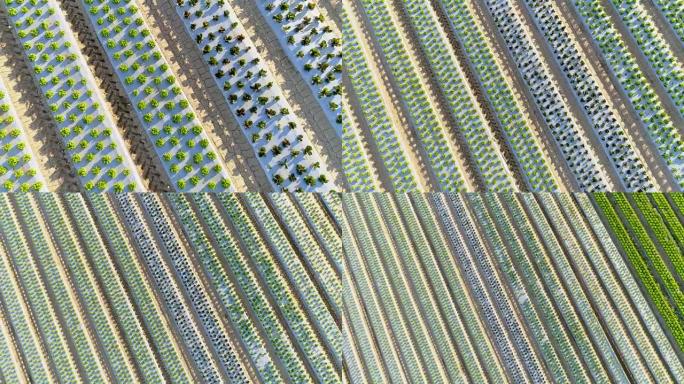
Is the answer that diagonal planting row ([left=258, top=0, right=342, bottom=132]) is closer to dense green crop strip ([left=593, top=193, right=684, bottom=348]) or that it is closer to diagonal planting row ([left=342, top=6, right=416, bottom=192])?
diagonal planting row ([left=342, top=6, right=416, bottom=192])

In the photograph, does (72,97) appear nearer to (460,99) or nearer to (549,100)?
(460,99)

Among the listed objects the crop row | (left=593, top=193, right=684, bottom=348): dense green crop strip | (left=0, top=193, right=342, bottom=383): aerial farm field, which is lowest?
(left=0, top=193, right=342, bottom=383): aerial farm field

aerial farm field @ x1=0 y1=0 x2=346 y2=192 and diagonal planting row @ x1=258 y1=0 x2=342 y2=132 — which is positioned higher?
diagonal planting row @ x1=258 y1=0 x2=342 y2=132

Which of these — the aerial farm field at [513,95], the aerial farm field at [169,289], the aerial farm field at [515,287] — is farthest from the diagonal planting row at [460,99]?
the aerial farm field at [169,289]

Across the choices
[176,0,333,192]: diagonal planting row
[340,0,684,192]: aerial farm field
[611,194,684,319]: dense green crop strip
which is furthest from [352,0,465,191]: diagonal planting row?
[611,194,684,319]: dense green crop strip

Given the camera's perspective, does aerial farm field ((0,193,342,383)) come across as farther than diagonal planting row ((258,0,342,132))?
No

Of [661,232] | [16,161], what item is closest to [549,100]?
[661,232]

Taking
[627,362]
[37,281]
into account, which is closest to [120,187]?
[37,281]
